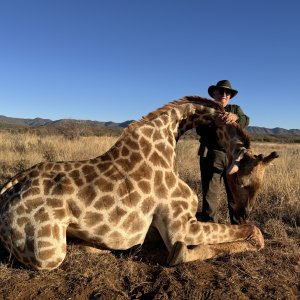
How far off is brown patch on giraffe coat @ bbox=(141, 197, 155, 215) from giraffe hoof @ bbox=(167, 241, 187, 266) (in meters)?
0.46

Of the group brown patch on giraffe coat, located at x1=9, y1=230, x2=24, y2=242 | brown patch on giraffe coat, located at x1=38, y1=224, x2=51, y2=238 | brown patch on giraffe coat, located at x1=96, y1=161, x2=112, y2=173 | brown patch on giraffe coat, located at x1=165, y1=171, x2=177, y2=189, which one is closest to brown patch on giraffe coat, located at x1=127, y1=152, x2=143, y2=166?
brown patch on giraffe coat, located at x1=96, y1=161, x2=112, y2=173

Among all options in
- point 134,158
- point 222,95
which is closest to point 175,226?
point 134,158

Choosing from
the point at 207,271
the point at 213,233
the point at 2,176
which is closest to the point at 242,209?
the point at 213,233

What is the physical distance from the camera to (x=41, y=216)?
13.2 ft

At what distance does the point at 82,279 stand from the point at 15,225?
0.87 m

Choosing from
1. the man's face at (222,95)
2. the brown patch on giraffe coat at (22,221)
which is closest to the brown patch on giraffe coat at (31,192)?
the brown patch on giraffe coat at (22,221)

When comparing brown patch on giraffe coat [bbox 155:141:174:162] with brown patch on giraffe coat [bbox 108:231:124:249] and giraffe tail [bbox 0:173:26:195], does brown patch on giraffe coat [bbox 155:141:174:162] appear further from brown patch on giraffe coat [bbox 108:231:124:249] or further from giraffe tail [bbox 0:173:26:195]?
giraffe tail [bbox 0:173:26:195]

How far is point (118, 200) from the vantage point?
425cm

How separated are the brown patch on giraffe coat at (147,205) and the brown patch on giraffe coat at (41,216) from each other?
0.99 metres

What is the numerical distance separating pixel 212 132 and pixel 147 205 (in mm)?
1626

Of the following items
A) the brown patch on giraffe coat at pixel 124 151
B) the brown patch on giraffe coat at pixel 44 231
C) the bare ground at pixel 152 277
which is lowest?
the bare ground at pixel 152 277

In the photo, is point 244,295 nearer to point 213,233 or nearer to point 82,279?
point 213,233

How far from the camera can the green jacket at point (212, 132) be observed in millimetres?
5368

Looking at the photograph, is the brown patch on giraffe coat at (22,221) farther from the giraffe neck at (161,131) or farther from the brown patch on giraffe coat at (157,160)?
the brown patch on giraffe coat at (157,160)
